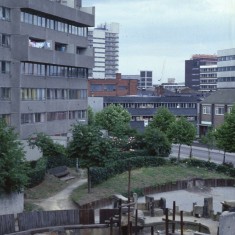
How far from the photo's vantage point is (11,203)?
39.4m

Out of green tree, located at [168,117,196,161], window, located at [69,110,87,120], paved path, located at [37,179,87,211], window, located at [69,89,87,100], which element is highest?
window, located at [69,89,87,100]

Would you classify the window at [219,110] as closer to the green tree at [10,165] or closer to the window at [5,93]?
the window at [5,93]

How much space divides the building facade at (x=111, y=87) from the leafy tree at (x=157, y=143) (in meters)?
83.8

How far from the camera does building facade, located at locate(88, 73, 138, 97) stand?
6004 inches

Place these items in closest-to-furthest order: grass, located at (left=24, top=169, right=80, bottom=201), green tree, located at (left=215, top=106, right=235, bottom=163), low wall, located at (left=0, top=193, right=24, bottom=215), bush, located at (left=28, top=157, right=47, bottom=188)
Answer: low wall, located at (left=0, top=193, right=24, bottom=215)
grass, located at (left=24, top=169, right=80, bottom=201)
bush, located at (left=28, top=157, right=47, bottom=188)
green tree, located at (left=215, top=106, right=235, bottom=163)

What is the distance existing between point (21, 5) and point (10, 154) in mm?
29639

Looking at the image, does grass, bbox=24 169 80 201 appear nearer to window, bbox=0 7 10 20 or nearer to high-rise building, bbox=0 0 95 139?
high-rise building, bbox=0 0 95 139

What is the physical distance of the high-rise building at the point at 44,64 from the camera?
6456 centimetres

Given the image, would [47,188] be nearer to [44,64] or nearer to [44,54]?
[44,54]

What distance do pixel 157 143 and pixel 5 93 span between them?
57.1ft

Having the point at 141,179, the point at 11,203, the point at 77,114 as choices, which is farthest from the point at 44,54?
the point at 11,203

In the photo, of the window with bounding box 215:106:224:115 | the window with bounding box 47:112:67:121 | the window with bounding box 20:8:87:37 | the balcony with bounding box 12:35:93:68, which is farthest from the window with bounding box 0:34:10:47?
the window with bounding box 215:106:224:115

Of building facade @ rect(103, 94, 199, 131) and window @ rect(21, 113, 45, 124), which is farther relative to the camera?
building facade @ rect(103, 94, 199, 131)

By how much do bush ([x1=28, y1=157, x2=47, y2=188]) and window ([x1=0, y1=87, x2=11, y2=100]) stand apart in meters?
13.4
